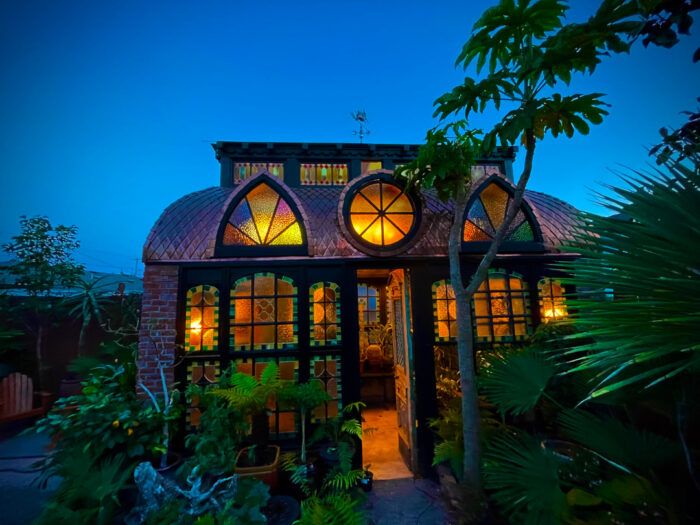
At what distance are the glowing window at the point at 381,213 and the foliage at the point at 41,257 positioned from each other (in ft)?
26.3

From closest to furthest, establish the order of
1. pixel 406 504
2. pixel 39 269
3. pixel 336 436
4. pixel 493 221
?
1. pixel 406 504
2. pixel 336 436
3. pixel 493 221
4. pixel 39 269

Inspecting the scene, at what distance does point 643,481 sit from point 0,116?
44.6 feet

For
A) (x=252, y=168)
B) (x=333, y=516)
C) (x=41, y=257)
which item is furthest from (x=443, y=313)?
(x=41, y=257)

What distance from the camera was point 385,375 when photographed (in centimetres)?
861

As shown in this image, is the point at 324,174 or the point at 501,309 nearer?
the point at 501,309

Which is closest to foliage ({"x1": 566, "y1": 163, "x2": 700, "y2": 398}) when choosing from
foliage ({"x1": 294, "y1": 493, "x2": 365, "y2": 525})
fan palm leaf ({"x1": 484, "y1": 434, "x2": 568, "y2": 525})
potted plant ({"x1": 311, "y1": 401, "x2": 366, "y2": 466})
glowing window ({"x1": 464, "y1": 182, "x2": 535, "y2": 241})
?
fan palm leaf ({"x1": 484, "y1": 434, "x2": 568, "y2": 525})

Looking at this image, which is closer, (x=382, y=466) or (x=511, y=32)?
(x=511, y=32)

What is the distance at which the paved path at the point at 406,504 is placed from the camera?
3.71 m

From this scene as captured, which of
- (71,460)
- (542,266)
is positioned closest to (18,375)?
(71,460)

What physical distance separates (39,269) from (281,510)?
8.64 metres

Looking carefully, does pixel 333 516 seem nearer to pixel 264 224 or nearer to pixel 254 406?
pixel 254 406

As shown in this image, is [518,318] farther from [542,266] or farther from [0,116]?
[0,116]

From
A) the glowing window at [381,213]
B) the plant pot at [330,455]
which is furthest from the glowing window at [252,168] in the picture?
the plant pot at [330,455]

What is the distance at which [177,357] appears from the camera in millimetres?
4449
